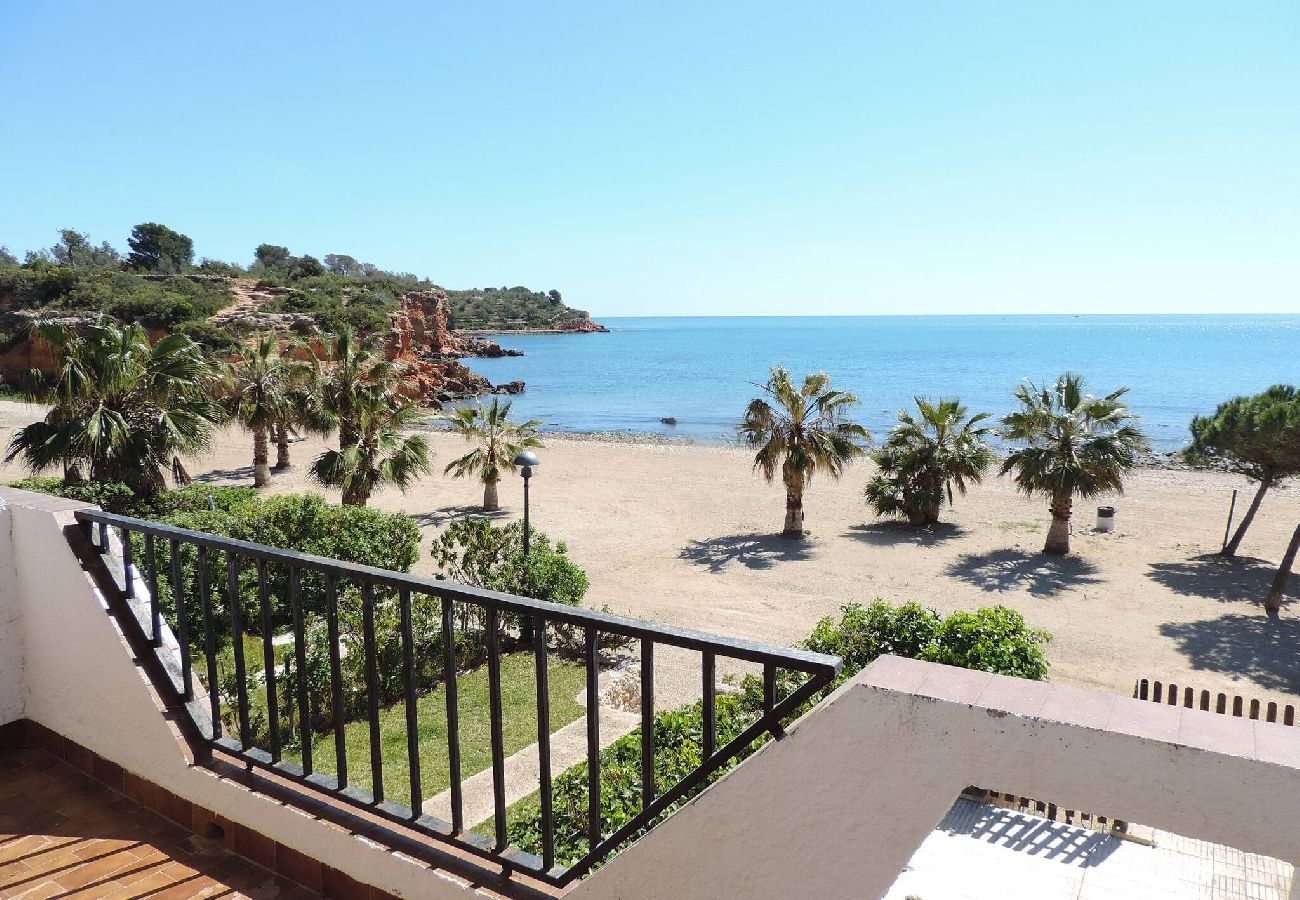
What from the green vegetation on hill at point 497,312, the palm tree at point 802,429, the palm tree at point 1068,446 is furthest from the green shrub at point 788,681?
the green vegetation on hill at point 497,312

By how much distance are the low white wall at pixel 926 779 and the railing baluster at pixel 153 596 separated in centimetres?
221

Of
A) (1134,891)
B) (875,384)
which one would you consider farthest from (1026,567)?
(875,384)

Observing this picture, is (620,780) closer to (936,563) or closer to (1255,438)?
(936,563)

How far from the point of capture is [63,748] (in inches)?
154

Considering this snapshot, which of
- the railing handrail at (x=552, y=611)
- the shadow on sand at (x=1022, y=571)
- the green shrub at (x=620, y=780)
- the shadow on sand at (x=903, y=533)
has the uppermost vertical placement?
the railing handrail at (x=552, y=611)

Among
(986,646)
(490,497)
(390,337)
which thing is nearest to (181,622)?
(986,646)

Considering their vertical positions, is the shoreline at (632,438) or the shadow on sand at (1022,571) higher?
the shadow on sand at (1022,571)

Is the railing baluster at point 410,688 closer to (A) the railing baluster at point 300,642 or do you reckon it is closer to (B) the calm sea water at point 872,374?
(A) the railing baluster at point 300,642

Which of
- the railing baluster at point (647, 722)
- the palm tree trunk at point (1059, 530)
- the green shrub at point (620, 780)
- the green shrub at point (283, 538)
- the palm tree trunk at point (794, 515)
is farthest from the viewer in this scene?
the palm tree trunk at point (794, 515)

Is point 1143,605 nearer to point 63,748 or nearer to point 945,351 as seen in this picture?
point 63,748

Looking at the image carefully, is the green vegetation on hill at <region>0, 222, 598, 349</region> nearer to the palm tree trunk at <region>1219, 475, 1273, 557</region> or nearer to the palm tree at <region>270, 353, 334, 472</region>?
the palm tree at <region>270, 353, 334, 472</region>

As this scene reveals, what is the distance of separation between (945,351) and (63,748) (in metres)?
154

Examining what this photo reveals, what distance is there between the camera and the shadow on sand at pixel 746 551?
1936cm

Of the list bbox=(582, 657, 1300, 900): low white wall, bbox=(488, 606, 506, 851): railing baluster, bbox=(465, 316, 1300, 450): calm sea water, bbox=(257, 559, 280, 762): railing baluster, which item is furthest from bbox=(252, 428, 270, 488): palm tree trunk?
bbox=(582, 657, 1300, 900): low white wall
